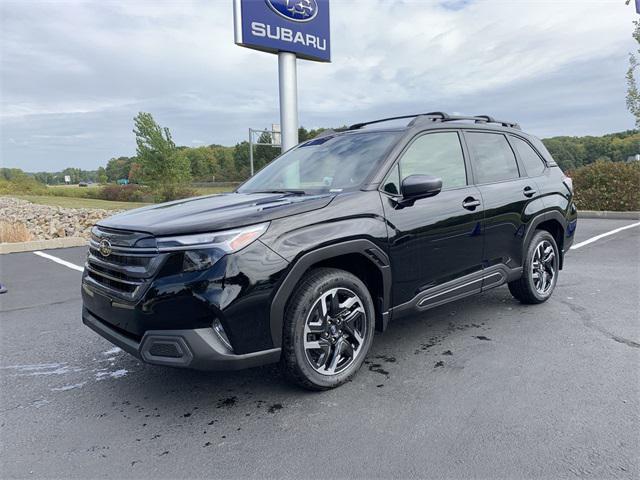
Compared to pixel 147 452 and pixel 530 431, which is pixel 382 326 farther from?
pixel 147 452

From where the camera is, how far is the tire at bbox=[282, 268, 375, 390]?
2.87m

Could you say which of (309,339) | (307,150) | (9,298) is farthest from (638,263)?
(9,298)

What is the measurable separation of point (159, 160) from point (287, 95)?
64.3ft

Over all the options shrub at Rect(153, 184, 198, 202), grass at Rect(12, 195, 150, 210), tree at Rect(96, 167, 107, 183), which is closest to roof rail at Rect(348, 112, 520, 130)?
grass at Rect(12, 195, 150, 210)

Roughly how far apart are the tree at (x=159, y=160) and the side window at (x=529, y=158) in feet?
90.7

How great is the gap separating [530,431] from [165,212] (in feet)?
8.65

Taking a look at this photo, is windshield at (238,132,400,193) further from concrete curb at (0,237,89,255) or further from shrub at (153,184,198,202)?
shrub at (153,184,198,202)

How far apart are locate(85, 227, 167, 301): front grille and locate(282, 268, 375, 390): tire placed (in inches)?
34.2

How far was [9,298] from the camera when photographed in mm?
5980

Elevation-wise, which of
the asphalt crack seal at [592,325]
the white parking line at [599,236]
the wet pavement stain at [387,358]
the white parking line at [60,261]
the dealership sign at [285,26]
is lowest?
the wet pavement stain at [387,358]

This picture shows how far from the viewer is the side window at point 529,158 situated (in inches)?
189

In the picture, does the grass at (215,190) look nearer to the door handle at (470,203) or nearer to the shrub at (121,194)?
the door handle at (470,203)

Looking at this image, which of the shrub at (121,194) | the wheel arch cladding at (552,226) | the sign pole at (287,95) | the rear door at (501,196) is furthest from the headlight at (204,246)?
the shrub at (121,194)

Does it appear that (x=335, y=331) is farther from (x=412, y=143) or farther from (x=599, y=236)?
(x=599, y=236)
